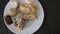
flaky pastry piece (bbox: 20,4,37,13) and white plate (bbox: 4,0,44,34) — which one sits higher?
flaky pastry piece (bbox: 20,4,37,13)

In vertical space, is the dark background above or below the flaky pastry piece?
below

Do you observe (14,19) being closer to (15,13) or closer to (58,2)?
(15,13)

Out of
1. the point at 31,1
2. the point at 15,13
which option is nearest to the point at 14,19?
the point at 15,13

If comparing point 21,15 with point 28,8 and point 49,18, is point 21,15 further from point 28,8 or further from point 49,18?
point 49,18

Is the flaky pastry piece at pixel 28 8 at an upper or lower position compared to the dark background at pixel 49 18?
upper
